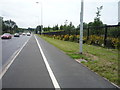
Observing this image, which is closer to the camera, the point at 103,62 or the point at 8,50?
the point at 103,62

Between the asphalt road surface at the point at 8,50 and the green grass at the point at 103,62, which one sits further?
the asphalt road surface at the point at 8,50

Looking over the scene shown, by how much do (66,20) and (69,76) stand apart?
188 ft

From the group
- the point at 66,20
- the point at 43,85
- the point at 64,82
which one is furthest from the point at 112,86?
the point at 66,20

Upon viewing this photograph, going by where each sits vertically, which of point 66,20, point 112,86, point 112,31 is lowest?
point 112,86

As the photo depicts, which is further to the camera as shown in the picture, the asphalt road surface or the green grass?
the asphalt road surface

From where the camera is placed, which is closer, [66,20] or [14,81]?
[14,81]

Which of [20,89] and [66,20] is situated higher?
[66,20]

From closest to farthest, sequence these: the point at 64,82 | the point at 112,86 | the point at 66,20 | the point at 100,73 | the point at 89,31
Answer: the point at 112,86, the point at 64,82, the point at 100,73, the point at 89,31, the point at 66,20

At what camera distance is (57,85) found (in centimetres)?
525

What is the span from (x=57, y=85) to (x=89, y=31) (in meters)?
17.3

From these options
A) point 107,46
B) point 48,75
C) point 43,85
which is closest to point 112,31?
point 107,46

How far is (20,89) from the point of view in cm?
483

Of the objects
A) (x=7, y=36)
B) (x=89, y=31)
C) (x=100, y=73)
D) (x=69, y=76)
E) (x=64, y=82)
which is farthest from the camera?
(x=7, y=36)

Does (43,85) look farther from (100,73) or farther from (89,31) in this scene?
(89,31)
